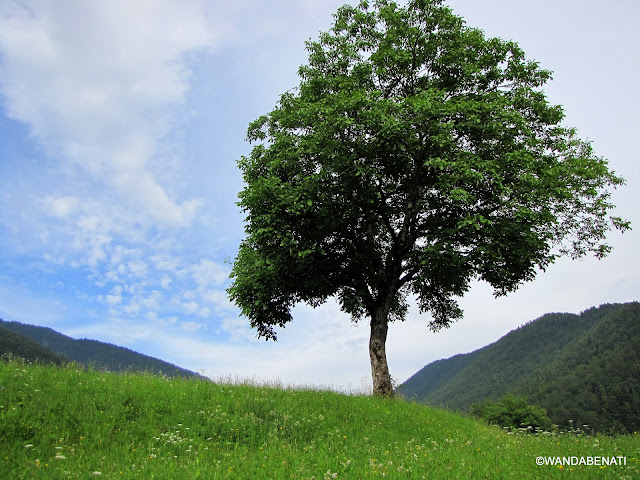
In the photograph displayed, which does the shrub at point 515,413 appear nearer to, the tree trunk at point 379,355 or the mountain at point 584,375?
the mountain at point 584,375

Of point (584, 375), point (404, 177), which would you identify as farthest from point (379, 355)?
point (584, 375)

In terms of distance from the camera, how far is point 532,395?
4830 inches

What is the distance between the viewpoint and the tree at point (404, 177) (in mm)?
17250

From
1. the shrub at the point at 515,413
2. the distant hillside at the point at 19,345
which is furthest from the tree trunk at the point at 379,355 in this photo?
the distant hillside at the point at 19,345

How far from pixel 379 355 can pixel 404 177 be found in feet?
28.1

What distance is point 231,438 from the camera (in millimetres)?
11398

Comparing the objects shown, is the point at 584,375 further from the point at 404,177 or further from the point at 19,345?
the point at 19,345

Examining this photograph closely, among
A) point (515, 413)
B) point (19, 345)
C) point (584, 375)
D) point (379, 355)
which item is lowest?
point (515, 413)

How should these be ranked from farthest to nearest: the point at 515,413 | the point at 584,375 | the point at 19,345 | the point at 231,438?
the point at 19,345, the point at 584,375, the point at 515,413, the point at 231,438

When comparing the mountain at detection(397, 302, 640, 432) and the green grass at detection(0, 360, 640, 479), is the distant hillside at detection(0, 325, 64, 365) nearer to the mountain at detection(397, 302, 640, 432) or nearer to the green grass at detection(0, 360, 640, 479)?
the mountain at detection(397, 302, 640, 432)

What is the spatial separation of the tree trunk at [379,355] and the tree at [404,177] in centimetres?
5

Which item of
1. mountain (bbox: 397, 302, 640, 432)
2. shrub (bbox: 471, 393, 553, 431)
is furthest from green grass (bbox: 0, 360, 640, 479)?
mountain (bbox: 397, 302, 640, 432)

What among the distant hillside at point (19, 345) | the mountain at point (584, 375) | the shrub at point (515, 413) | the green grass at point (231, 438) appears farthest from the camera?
the distant hillside at point (19, 345)

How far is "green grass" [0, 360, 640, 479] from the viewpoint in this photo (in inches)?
348
